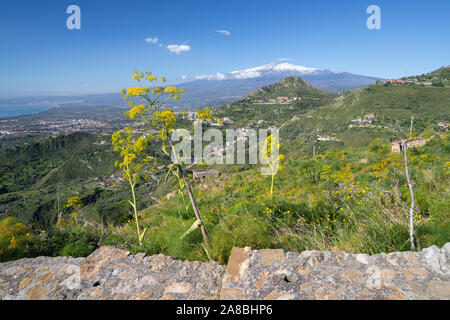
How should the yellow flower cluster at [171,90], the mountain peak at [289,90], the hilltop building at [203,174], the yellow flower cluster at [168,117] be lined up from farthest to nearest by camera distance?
the mountain peak at [289,90], the hilltop building at [203,174], the yellow flower cluster at [171,90], the yellow flower cluster at [168,117]

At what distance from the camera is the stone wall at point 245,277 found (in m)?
1.77

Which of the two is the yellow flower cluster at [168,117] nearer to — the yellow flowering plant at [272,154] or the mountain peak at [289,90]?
the yellow flowering plant at [272,154]

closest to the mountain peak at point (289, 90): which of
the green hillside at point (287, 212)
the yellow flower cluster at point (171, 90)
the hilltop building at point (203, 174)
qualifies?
the hilltop building at point (203, 174)

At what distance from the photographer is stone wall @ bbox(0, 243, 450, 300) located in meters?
1.77

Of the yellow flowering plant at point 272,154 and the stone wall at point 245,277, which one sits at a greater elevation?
the yellow flowering plant at point 272,154

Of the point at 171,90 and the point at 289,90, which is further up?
the point at 289,90

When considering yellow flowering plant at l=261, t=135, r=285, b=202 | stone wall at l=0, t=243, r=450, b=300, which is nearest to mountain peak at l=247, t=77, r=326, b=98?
yellow flowering plant at l=261, t=135, r=285, b=202

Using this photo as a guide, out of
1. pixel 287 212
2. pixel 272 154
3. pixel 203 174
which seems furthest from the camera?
pixel 203 174

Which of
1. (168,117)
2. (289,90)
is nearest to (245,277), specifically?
(168,117)

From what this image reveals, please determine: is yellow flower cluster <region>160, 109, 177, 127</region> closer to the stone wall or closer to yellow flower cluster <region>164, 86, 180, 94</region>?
yellow flower cluster <region>164, 86, 180, 94</region>

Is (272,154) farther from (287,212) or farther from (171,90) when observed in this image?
(171,90)

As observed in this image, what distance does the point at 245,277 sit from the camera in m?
2.13

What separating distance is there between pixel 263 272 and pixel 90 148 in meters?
114

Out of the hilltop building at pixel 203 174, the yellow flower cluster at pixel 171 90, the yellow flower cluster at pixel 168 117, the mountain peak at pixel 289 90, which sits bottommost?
the hilltop building at pixel 203 174
